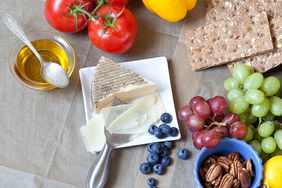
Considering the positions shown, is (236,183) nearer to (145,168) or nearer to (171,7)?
(145,168)

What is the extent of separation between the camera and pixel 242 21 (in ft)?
3.75

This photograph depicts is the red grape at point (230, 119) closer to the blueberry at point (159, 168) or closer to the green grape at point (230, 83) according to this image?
the green grape at point (230, 83)

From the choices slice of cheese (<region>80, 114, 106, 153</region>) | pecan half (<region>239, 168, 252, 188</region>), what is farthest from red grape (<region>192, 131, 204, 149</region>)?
slice of cheese (<region>80, 114, 106, 153</region>)

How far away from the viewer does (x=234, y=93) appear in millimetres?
1069

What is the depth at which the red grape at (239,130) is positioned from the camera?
1.02 meters

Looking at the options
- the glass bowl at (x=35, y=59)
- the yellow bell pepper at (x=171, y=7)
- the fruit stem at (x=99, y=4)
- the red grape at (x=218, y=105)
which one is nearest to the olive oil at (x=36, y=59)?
the glass bowl at (x=35, y=59)

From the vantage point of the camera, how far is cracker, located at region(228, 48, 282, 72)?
113 centimetres

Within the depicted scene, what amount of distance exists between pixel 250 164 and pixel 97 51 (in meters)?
0.44

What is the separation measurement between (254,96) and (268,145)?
12 cm

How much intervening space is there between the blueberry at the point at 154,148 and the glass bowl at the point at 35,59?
0.24 m

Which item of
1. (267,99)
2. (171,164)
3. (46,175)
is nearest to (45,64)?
(46,175)

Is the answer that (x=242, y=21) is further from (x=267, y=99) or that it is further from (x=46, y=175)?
(x=46, y=175)

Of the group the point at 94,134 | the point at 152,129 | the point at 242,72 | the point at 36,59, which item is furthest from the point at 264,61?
the point at 36,59

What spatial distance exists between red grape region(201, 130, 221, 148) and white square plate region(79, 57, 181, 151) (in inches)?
4.6
